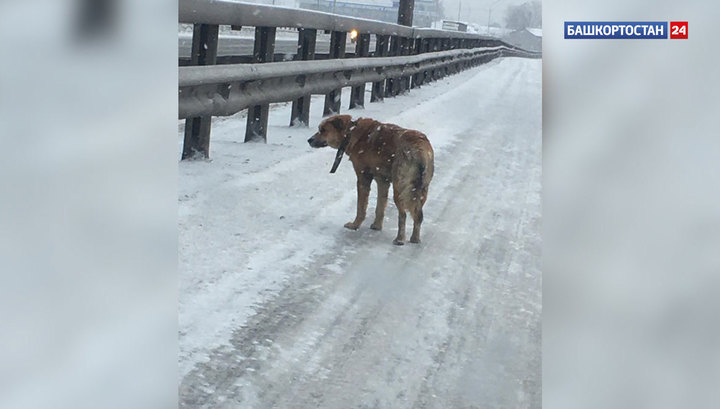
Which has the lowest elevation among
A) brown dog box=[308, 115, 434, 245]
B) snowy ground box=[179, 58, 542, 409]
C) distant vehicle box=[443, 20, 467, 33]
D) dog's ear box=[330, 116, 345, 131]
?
snowy ground box=[179, 58, 542, 409]

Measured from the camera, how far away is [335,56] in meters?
7.02

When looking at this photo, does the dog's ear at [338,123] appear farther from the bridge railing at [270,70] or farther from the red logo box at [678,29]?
the red logo box at [678,29]

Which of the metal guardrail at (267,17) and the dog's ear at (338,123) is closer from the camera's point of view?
the metal guardrail at (267,17)

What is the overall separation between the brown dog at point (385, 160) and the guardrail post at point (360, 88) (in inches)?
132

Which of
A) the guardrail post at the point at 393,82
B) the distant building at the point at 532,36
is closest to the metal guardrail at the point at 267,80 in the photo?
the guardrail post at the point at 393,82

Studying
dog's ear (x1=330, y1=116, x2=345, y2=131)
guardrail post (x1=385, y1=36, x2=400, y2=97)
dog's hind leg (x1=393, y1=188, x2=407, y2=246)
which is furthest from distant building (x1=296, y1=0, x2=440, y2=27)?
guardrail post (x1=385, y1=36, x2=400, y2=97)

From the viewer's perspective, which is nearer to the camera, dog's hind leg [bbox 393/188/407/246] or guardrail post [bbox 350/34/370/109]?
dog's hind leg [bbox 393/188/407/246]

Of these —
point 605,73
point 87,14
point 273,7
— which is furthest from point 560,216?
point 273,7

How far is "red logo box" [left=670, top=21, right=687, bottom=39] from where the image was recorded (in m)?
1.01

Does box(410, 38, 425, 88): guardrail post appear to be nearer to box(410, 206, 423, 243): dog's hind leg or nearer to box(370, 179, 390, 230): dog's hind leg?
box(370, 179, 390, 230): dog's hind leg

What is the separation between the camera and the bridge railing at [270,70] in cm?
404

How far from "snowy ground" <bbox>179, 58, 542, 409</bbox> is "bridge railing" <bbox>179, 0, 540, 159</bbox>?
1.09 ft

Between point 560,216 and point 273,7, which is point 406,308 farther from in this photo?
point 273,7

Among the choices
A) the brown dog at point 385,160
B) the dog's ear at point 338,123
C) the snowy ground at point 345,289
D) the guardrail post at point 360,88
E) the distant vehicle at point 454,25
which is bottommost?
the snowy ground at point 345,289
